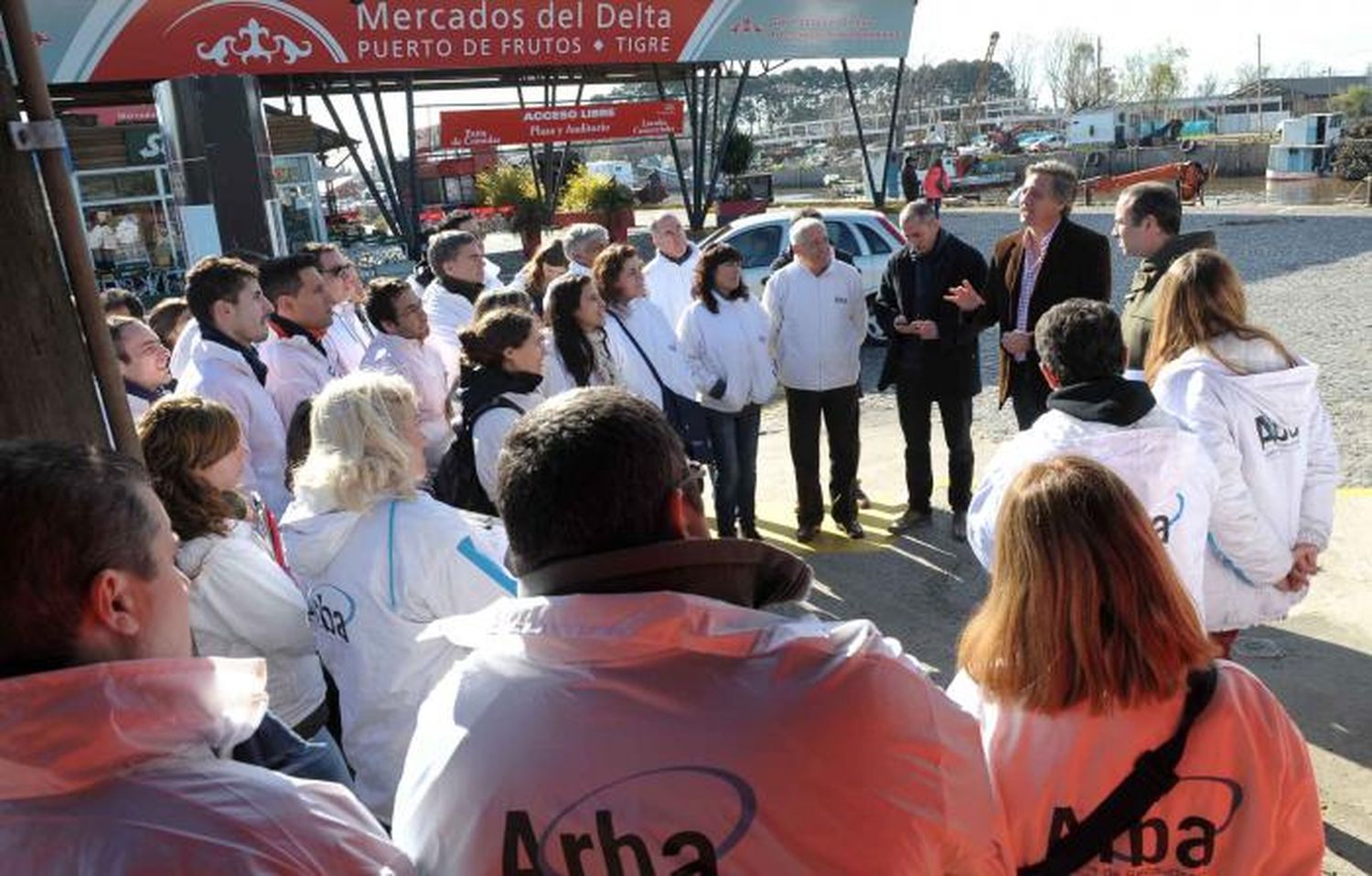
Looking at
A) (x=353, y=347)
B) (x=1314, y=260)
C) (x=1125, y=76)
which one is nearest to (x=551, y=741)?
(x=353, y=347)

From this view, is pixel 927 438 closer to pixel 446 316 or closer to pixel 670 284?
pixel 670 284

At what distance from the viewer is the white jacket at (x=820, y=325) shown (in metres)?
5.88

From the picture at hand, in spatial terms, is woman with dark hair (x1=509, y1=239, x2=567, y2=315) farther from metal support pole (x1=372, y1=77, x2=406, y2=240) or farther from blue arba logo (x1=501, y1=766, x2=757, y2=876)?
metal support pole (x1=372, y1=77, x2=406, y2=240)

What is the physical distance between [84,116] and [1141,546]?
2028 centimetres

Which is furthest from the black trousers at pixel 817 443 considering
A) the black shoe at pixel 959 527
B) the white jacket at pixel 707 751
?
the white jacket at pixel 707 751

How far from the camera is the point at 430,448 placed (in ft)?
16.2

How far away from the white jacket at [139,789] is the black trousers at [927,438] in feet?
16.4

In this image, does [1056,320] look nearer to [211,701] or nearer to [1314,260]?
[211,701]

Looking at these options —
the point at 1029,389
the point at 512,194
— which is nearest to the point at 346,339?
the point at 1029,389

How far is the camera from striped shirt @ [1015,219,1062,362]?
17.4 feet

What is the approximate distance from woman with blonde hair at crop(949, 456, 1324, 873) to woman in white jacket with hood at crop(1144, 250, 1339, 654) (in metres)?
1.61

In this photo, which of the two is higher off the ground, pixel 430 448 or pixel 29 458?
pixel 29 458

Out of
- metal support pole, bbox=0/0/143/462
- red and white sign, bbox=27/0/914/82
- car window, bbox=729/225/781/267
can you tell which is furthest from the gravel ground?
metal support pole, bbox=0/0/143/462

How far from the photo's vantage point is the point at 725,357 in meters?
5.75
